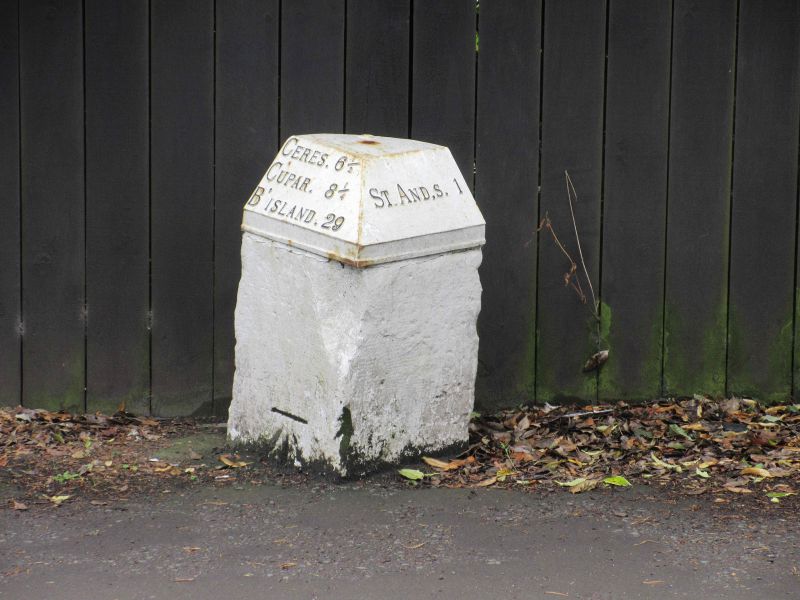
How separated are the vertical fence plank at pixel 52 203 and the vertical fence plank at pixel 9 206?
0.03 m

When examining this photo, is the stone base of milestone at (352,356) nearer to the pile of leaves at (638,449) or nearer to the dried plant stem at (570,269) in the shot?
the pile of leaves at (638,449)

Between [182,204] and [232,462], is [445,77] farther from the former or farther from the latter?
[232,462]

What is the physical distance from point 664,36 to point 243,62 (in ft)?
5.88

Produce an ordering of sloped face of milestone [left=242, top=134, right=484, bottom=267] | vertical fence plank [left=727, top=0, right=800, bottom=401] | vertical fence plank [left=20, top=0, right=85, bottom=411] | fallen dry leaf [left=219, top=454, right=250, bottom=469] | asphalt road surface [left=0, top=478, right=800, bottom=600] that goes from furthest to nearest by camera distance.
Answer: vertical fence plank [left=727, top=0, right=800, bottom=401] < vertical fence plank [left=20, top=0, right=85, bottom=411] < fallen dry leaf [left=219, top=454, right=250, bottom=469] < sloped face of milestone [left=242, top=134, right=484, bottom=267] < asphalt road surface [left=0, top=478, right=800, bottom=600]

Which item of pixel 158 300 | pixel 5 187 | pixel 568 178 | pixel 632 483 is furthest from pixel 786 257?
pixel 5 187

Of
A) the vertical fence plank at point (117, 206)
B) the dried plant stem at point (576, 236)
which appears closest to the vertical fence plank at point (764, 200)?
the dried plant stem at point (576, 236)

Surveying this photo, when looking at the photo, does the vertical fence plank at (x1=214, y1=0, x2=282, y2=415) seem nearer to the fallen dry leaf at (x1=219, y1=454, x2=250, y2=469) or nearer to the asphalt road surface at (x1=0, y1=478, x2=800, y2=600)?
the fallen dry leaf at (x1=219, y1=454, x2=250, y2=469)

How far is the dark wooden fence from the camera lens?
5316 millimetres

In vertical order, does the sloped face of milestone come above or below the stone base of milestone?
above

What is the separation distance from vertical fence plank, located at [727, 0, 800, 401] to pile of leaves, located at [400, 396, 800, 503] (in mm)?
191

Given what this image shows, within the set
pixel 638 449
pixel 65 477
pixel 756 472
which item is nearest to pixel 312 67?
pixel 65 477

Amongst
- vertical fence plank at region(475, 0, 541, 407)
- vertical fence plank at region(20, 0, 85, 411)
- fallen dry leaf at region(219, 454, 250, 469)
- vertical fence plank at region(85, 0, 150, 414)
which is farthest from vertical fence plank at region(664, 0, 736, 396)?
vertical fence plank at region(20, 0, 85, 411)

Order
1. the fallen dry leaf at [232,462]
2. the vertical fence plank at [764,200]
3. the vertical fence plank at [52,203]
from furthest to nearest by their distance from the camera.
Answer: the vertical fence plank at [764,200] < the vertical fence plank at [52,203] < the fallen dry leaf at [232,462]

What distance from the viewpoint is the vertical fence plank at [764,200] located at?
5410 millimetres
